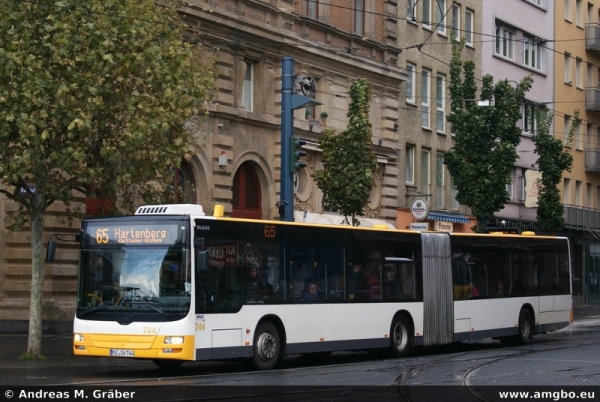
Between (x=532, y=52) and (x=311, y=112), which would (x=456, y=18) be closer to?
(x=532, y=52)

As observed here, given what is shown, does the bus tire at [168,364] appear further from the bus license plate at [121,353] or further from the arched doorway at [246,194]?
the arched doorway at [246,194]

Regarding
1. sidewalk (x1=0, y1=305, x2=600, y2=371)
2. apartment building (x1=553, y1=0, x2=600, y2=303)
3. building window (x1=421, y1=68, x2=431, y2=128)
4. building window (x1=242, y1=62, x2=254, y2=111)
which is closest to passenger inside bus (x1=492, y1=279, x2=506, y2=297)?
sidewalk (x1=0, y1=305, x2=600, y2=371)

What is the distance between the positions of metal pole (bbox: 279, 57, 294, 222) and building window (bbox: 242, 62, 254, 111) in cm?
834

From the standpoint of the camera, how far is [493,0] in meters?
51.8

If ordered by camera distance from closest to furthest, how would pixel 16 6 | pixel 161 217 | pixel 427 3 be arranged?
pixel 161 217
pixel 16 6
pixel 427 3

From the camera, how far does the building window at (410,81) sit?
44938mm

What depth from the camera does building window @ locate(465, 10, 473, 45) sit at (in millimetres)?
49438

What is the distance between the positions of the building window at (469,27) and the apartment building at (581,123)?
9.40 meters

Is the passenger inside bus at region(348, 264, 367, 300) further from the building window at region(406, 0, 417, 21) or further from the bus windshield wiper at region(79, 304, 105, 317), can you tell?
the building window at region(406, 0, 417, 21)

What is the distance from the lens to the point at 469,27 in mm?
49906

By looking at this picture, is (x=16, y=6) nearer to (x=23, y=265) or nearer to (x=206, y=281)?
(x=206, y=281)

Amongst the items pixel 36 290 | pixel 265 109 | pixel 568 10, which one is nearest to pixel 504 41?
pixel 568 10

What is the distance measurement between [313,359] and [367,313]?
5.63 ft
